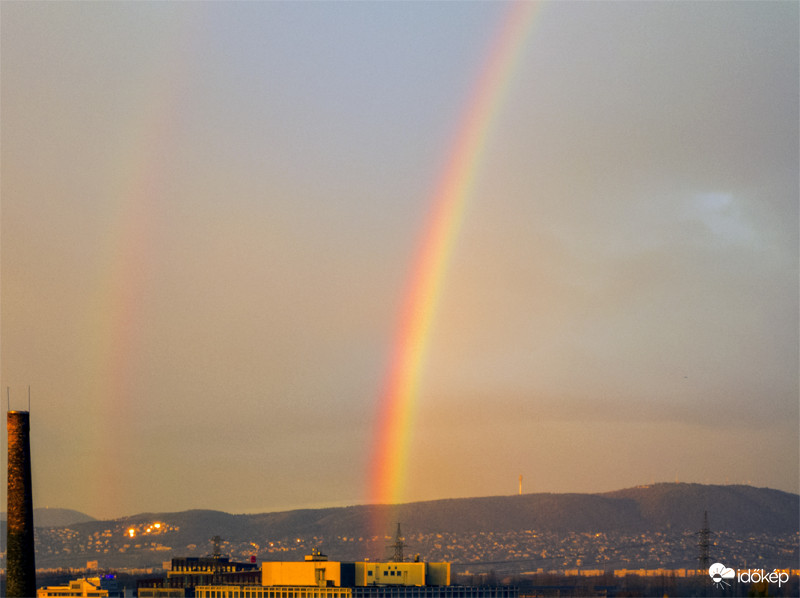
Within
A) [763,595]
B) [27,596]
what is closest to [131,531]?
[27,596]

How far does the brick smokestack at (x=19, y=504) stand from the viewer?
12294 cm

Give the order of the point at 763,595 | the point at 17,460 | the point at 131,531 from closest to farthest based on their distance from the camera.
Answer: the point at 763,595
the point at 17,460
the point at 131,531

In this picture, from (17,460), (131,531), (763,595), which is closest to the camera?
(763,595)

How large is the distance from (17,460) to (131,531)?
6366 centimetres

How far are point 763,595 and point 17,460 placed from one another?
6941cm

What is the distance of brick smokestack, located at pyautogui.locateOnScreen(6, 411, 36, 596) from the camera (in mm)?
122938

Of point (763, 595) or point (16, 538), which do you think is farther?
point (16, 538)

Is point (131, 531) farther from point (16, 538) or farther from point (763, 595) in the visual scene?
point (763, 595)

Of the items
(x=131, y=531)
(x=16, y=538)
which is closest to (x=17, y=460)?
(x=16, y=538)

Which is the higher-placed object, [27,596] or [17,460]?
[17,460]

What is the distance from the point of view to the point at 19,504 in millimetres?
123812

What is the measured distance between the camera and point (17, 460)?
403ft

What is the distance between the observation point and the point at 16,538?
123688mm

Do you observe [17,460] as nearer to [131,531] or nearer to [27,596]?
[27,596]
